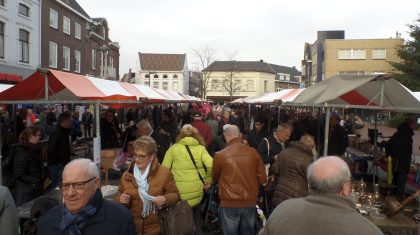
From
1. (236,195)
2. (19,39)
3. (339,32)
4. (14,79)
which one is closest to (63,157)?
(236,195)

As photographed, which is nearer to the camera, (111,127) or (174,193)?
(174,193)

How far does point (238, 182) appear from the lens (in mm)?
4207

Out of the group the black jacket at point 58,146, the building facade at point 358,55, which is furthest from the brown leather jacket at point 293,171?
the building facade at point 358,55

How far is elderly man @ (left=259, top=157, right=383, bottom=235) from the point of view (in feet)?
6.72

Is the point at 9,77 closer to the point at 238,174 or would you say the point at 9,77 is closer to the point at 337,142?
the point at 337,142

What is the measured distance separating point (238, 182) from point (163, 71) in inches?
2561

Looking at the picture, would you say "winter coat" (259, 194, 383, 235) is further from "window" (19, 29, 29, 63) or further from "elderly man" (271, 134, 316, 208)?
"window" (19, 29, 29, 63)

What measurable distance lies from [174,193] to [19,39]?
70.4 ft

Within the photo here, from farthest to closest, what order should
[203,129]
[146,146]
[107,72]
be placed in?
[107,72], [203,129], [146,146]

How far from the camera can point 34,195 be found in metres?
5.04

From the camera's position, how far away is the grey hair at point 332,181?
217 cm

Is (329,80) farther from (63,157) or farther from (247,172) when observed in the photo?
(63,157)

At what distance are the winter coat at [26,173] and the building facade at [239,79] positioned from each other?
59815 millimetres

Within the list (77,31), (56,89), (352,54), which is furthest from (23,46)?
(352,54)
